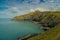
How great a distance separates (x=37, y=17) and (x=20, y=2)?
Result: 79 centimetres

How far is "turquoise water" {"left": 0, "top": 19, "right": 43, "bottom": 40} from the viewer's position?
460 centimetres

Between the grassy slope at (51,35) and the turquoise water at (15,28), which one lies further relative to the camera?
the turquoise water at (15,28)

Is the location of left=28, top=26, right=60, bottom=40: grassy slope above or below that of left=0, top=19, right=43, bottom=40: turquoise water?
below

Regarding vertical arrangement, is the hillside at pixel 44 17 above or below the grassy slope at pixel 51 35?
above

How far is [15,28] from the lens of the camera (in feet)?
15.4

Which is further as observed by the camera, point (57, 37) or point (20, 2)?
point (20, 2)

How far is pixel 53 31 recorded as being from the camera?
4512mm

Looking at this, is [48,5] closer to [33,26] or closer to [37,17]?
[37,17]

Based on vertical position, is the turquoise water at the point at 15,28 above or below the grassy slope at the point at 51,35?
above

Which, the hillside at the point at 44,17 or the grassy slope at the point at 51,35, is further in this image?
the hillside at the point at 44,17

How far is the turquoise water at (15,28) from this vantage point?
4.60 metres

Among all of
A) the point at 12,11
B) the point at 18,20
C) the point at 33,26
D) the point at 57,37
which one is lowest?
the point at 57,37

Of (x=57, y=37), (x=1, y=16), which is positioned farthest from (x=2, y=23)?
(x=57, y=37)

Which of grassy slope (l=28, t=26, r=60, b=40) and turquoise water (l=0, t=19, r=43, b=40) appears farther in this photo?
turquoise water (l=0, t=19, r=43, b=40)
